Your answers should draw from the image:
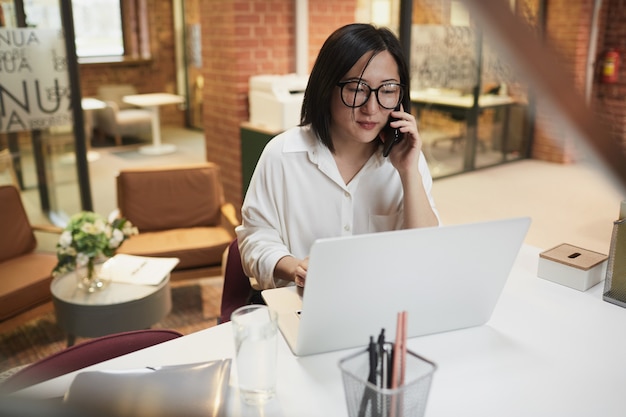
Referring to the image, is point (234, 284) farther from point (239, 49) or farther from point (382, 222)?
point (239, 49)

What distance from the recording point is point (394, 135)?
64.4 inches

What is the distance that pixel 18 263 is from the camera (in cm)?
310

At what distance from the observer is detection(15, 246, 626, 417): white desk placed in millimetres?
989

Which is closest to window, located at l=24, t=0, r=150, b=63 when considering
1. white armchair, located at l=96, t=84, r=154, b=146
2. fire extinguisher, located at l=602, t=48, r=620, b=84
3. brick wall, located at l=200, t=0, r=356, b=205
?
white armchair, located at l=96, t=84, r=154, b=146

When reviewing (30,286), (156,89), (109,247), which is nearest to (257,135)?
(109,247)

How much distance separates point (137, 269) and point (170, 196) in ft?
2.74

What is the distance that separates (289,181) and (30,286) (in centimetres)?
182

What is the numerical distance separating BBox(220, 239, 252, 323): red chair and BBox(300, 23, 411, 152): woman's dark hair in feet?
1.68

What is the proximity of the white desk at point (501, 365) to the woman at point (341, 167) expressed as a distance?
400mm

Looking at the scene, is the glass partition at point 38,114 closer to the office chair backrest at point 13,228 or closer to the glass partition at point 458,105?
the office chair backrest at point 13,228

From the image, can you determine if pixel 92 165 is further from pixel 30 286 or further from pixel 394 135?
pixel 394 135

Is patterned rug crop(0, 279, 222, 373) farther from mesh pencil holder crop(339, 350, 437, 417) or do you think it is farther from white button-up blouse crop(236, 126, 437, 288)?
mesh pencil holder crop(339, 350, 437, 417)

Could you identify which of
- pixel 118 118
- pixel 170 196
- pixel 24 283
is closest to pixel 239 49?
pixel 170 196

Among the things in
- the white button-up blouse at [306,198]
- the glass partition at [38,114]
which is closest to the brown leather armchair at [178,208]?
the glass partition at [38,114]
